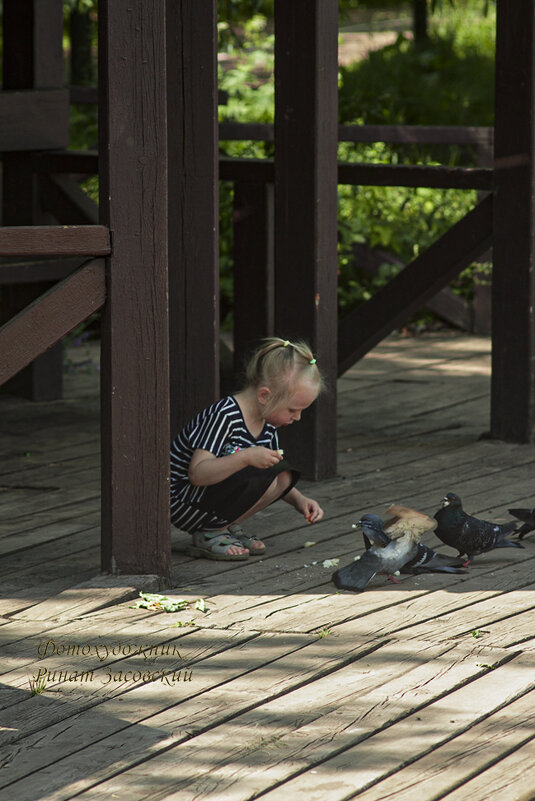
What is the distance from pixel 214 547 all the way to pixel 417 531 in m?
0.71

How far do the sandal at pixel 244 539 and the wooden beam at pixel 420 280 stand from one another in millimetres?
1927

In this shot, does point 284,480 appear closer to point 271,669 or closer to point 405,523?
point 405,523

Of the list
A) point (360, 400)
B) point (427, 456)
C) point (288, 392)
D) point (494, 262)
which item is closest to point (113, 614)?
point (288, 392)

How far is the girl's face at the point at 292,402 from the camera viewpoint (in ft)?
14.1

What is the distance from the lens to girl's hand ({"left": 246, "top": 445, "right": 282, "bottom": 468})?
13.6 ft

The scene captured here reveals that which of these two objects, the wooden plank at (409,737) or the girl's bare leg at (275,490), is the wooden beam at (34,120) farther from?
the wooden plank at (409,737)

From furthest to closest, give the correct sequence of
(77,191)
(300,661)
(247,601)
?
(77,191)
(247,601)
(300,661)

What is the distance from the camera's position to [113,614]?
12.3 feet

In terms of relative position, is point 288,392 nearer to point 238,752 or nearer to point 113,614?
point 113,614

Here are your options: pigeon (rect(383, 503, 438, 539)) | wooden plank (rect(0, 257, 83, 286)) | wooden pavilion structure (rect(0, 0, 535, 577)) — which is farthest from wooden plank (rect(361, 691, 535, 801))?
wooden plank (rect(0, 257, 83, 286))

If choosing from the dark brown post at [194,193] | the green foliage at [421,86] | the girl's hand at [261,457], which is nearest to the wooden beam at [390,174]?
the dark brown post at [194,193]

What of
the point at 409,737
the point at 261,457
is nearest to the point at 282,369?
the point at 261,457

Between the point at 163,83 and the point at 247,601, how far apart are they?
1.52m

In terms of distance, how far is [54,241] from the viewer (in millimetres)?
3719
